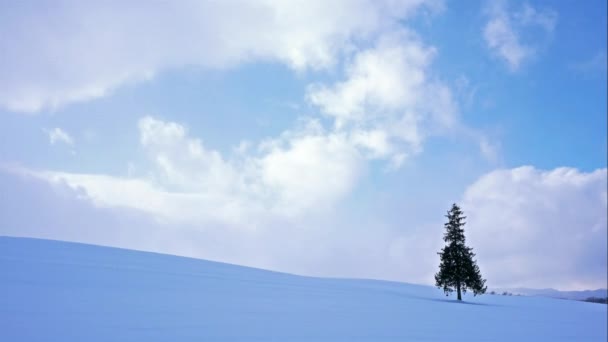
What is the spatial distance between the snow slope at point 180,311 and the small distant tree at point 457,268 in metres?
15.3

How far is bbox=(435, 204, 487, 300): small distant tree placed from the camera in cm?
3531

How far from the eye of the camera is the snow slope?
10453 millimetres

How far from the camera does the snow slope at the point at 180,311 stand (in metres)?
10.5

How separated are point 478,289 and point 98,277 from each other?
3068cm

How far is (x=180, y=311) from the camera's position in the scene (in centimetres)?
1333

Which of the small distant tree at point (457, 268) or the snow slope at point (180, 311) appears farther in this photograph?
the small distant tree at point (457, 268)

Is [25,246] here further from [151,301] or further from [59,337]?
[59,337]

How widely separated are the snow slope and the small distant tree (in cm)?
1527

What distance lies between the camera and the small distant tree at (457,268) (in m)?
35.3

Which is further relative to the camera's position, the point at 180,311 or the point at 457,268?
the point at 457,268

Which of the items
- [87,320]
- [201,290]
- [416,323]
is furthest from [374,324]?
[87,320]

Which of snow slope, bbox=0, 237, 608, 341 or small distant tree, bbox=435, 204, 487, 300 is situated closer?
snow slope, bbox=0, 237, 608, 341

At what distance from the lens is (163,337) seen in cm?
1005

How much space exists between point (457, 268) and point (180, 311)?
29.1 meters
